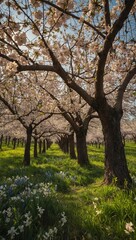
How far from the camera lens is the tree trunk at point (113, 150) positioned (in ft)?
22.9

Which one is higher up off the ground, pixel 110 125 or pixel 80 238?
pixel 110 125

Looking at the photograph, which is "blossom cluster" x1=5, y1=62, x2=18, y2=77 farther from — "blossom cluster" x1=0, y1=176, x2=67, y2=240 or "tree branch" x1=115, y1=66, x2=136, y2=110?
"tree branch" x1=115, y1=66, x2=136, y2=110

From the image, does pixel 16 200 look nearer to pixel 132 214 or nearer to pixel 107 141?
pixel 132 214

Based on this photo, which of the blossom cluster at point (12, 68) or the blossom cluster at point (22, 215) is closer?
the blossom cluster at point (22, 215)

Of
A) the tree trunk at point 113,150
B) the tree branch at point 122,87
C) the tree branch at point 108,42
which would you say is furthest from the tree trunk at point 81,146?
the tree branch at point 108,42

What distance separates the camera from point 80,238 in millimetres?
3844

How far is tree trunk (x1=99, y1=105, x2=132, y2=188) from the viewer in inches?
275

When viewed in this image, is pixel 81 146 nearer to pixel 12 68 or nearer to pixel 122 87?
pixel 122 87

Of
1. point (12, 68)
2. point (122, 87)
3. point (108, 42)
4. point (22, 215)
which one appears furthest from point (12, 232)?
point (122, 87)

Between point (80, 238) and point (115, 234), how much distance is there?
1.92ft

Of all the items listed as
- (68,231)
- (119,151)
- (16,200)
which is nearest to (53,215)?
(68,231)

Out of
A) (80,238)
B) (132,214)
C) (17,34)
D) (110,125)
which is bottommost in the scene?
(80,238)

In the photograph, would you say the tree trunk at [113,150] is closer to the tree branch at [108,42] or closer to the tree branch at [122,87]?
the tree branch at [122,87]

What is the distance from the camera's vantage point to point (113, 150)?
7.23 m
